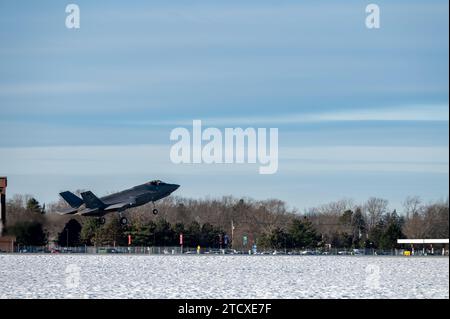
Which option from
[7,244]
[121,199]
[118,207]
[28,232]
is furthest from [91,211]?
[28,232]

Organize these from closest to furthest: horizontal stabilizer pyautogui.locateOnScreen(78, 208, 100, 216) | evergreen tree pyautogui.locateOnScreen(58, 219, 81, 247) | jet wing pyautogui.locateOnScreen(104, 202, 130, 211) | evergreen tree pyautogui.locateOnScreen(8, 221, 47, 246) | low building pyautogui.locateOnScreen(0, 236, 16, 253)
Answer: evergreen tree pyautogui.locateOnScreen(8, 221, 47, 246)
low building pyautogui.locateOnScreen(0, 236, 16, 253)
horizontal stabilizer pyautogui.locateOnScreen(78, 208, 100, 216)
jet wing pyautogui.locateOnScreen(104, 202, 130, 211)
evergreen tree pyautogui.locateOnScreen(58, 219, 81, 247)

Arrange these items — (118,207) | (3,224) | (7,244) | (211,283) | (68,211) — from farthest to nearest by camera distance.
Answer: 1. (118,207)
2. (68,211)
3. (7,244)
4. (3,224)
5. (211,283)

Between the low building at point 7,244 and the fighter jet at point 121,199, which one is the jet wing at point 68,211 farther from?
the low building at point 7,244

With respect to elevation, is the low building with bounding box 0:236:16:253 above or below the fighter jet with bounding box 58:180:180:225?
below

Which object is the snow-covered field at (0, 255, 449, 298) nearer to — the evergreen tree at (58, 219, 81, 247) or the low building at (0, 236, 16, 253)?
the low building at (0, 236, 16, 253)

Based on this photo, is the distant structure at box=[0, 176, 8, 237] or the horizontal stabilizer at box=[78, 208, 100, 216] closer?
the distant structure at box=[0, 176, 8, 237]

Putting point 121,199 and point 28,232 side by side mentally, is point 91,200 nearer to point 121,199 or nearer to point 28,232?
point 121,199

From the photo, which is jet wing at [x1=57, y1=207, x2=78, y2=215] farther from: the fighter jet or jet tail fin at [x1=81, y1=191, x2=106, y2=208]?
jet tail fin at [x1=81, y1=191, x2=106, y2=208]

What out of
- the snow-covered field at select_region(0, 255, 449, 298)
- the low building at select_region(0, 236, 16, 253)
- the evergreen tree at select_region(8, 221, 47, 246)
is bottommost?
the snow-covered field at select_region(0, 255, 449, 298)

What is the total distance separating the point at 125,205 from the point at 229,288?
76.5 m

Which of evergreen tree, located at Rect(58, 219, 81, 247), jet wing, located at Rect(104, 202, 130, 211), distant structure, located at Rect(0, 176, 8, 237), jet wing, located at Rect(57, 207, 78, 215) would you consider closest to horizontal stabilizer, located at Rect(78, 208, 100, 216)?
jet wing, located at Rect(57, 207, 78, 215)

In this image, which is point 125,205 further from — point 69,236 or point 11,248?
point 69,236

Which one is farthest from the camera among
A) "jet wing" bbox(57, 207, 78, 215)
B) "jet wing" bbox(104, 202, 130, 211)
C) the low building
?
"jet wing" bbox(104, 202, 130, 211)
